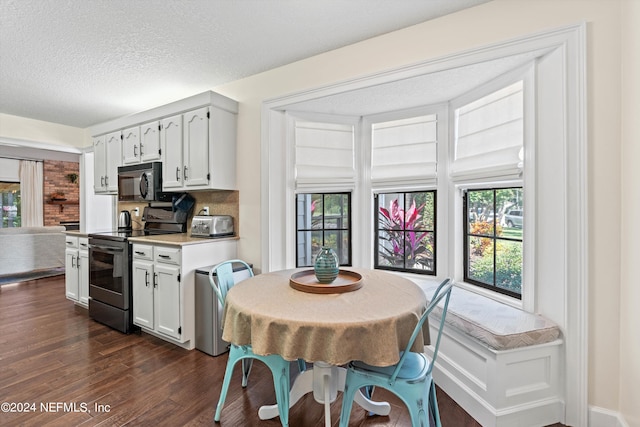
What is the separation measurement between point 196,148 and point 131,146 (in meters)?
1.13

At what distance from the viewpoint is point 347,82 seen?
8.18 ft

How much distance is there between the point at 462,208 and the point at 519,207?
1.49 feet

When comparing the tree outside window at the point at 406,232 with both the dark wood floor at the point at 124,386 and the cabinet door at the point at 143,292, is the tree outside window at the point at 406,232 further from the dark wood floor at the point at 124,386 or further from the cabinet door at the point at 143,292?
the cabinet door at the point at 143,292

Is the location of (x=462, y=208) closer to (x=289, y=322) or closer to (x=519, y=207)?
(x=519, y=207)

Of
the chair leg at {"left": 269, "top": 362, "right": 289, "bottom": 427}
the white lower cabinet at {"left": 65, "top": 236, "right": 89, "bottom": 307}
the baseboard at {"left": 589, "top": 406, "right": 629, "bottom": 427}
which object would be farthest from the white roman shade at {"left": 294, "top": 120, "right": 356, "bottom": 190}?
the white lower cabinet at {"left": 65, "top": 236, "right": 89, "bottom": 307}

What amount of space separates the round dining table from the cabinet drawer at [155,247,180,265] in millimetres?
1152

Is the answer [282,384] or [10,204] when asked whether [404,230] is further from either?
[10,204]

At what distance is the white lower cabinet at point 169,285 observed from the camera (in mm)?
2660

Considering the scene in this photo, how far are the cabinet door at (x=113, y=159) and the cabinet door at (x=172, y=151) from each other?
2.95ft

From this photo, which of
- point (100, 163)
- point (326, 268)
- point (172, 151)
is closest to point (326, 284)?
point (326, 268)

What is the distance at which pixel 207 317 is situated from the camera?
2.63m

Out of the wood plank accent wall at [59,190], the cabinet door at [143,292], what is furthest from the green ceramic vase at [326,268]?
the wood plank accent wall at [59,190]

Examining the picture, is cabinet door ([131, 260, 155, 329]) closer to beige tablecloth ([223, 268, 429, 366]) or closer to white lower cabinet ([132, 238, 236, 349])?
white lower cabinet ([132, 238, 236, 349])

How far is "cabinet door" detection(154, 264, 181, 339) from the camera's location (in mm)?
2670
